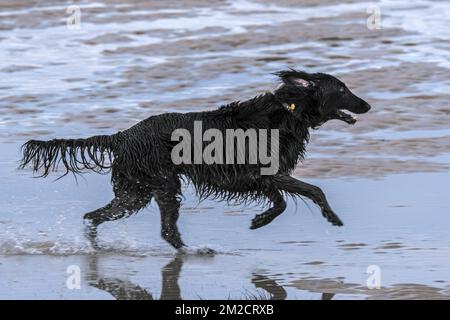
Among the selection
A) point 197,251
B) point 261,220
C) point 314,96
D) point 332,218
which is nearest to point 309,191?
point 332,218

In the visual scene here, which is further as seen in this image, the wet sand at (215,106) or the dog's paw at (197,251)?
the dog's paw at (197,251)

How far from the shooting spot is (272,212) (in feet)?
31.2

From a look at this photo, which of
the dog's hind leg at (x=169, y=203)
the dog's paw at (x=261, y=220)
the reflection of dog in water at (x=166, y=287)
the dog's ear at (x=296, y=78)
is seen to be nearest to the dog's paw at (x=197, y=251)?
the dog's hind leg at (x=169, y=203)

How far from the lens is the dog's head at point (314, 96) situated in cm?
963

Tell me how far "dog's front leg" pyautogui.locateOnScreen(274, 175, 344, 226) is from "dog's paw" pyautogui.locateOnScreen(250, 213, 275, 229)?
235mm

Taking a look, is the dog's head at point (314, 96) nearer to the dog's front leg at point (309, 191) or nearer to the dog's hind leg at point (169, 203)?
the dog's front leg at point (309, 191)

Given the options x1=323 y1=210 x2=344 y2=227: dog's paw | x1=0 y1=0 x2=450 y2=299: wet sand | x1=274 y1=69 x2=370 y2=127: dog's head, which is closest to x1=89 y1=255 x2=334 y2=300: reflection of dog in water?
x1=0 y1=0 x2=450 y2=299: wet sand

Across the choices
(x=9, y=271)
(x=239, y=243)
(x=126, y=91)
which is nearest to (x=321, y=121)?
(x=239, y=243)

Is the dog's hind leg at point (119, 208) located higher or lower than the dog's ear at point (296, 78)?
lower

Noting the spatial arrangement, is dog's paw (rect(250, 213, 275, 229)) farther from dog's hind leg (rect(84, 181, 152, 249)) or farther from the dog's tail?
the dog's tail

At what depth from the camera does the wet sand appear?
8445 millimetres

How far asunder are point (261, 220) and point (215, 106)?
4.97 meters

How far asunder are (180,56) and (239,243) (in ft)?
26.1

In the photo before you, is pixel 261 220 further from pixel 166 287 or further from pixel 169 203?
pixel 166 287
